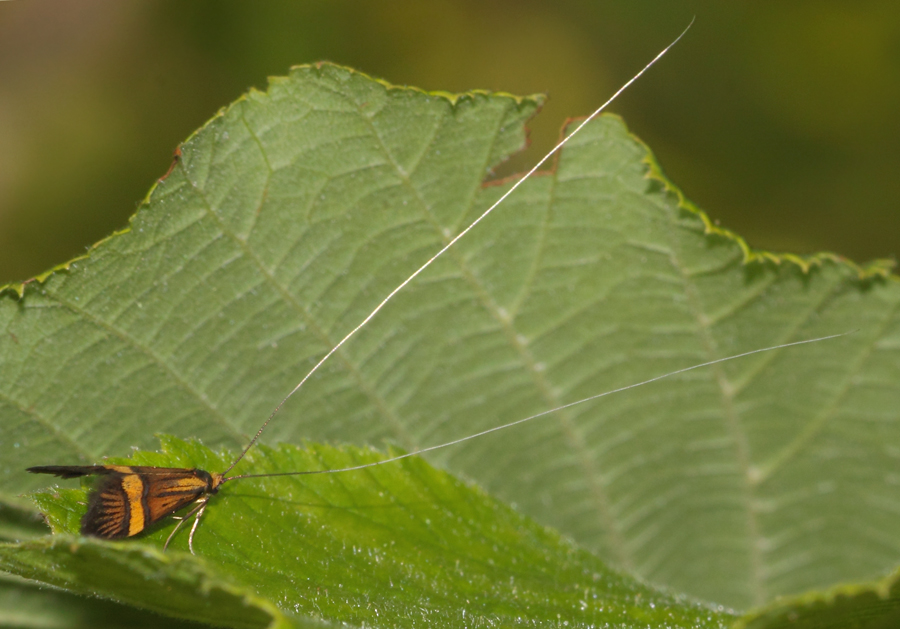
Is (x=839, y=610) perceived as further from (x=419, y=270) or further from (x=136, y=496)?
(x=136, y=496)

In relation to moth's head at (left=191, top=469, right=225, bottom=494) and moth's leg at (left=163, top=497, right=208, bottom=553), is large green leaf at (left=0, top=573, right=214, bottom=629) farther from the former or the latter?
moth's head at (left=191, top=469, right=225, bottom=494)

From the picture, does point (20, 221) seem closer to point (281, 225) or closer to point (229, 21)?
point (229, 21)

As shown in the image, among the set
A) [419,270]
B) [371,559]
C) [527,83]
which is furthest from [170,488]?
[527,83]

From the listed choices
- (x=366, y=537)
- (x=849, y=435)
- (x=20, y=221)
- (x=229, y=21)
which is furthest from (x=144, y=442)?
(x=229, y=21)

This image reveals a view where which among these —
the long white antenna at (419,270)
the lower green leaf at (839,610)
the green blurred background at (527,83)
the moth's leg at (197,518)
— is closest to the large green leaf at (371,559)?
the moth's leg at (197,518)

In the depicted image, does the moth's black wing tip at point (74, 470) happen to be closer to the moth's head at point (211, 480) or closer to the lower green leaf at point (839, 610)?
the moth's head at point (211, 480)
